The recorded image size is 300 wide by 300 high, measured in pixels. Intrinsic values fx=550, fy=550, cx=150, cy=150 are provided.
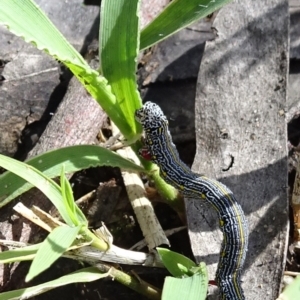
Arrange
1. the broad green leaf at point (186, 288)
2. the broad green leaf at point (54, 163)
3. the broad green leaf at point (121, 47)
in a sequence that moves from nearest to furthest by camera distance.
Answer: the broad green leaf at point (186, 288)
the broad green leaf at point (121, 47)
the broad green leaf at point (54, 163)

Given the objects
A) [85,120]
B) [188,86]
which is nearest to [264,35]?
[188,86]

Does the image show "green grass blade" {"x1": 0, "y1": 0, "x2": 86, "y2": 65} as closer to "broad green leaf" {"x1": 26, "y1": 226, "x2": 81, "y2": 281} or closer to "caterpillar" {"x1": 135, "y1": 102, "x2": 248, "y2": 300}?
"caterpillar" {"x1": 135, "y1": 102, "x2": 248, "y2": 300}

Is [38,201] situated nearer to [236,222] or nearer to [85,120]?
[85,120]

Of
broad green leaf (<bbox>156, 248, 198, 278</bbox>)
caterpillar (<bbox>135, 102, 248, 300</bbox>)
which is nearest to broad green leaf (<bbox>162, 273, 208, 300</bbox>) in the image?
broad green leaf (<bbox>156, 248, 198, 278</bbox>)

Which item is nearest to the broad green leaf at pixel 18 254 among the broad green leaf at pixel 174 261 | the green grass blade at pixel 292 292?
the broad green leaf at pixel 174 261

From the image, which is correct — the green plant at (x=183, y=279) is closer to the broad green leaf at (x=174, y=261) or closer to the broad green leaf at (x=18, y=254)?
the broad green leaf at (x=174, y=261)


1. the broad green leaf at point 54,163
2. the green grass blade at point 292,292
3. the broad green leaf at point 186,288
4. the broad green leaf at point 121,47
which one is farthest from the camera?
the broad green leaf at point 54,163
